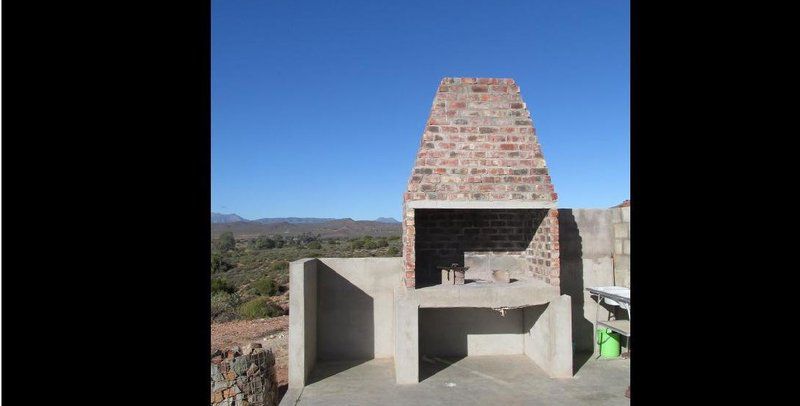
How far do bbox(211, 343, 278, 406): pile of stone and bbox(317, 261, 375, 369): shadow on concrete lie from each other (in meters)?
1.83

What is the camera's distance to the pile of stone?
632cm

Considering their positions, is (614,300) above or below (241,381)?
above

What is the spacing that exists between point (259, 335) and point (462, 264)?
6.68 m

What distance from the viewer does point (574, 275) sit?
8617 millimetres

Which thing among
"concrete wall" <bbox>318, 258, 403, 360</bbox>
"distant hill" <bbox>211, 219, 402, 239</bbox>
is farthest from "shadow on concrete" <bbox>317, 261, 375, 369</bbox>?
"distant hill" <bbox>211, 219, 402, 239</bbox>

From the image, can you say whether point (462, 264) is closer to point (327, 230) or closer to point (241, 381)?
point (241, 381)

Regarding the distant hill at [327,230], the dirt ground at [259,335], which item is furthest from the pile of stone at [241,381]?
the distant hill at [327,230]

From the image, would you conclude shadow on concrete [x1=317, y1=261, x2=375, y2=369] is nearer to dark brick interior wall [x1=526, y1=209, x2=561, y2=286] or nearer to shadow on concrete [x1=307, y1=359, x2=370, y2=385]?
shadow on concrete [x1=307, y1=359, x2=370, y2=385]

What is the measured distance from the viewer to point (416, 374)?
7016 millimetres

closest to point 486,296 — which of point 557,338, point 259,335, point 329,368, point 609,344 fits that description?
point 557,338
